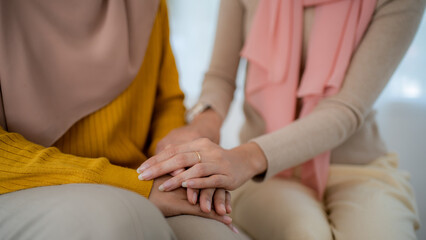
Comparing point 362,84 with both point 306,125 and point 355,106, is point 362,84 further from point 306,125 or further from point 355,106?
point 306,125

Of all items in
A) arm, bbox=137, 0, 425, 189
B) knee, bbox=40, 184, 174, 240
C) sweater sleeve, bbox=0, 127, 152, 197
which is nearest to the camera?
knee, bbox=40, 184, 174, 240

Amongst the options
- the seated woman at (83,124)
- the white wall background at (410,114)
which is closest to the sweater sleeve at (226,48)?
the seated woman at (83,124)

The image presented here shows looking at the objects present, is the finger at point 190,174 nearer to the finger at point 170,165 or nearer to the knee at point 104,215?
the finger at point 170,165

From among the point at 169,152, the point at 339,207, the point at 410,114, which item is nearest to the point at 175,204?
the point at 169,152

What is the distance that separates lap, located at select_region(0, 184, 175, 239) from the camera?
0.40m

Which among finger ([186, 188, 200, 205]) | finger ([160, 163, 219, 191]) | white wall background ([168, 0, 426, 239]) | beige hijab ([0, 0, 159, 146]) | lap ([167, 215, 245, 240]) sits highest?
beige hijab ([0, 0, 159, 146])

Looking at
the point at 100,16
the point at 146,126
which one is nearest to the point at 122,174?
the point at 146,126

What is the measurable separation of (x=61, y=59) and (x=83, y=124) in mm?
148

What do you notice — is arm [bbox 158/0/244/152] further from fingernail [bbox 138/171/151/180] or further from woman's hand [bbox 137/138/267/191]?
fingernail [bbox 138/171/151/180]

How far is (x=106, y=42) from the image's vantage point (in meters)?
0.72

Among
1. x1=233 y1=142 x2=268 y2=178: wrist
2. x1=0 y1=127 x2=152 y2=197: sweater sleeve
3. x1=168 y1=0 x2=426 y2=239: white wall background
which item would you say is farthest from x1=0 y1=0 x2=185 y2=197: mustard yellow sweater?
x1=168 y1=0 x2=426 y2=239: white wall background

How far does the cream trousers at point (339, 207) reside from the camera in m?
0.74

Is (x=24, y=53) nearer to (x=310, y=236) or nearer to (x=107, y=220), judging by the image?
(x=107, y=220)

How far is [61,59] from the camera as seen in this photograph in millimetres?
677
